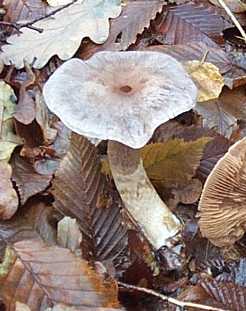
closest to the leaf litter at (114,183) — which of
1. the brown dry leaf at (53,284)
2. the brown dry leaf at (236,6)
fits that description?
the brown dry leaf at (53,284)

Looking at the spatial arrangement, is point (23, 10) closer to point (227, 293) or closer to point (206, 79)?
point (206, 79)

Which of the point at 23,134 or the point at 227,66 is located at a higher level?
the point at 227,66

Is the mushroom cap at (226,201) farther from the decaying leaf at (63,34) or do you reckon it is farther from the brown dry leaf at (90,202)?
the decaying leaf at (63,34)

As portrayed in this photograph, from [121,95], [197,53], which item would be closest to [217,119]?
[197,53]

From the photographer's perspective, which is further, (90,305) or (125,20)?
(125,20)

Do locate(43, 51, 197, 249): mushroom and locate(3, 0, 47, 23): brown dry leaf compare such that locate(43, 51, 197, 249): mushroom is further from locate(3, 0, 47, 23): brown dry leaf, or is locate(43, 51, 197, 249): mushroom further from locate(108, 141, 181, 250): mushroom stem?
locate(3, 0, 47, 23): brown dry leaf

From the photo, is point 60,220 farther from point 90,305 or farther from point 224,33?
point 224,33

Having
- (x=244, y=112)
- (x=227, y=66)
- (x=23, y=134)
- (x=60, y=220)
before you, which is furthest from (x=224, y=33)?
(x=60, y=220)
